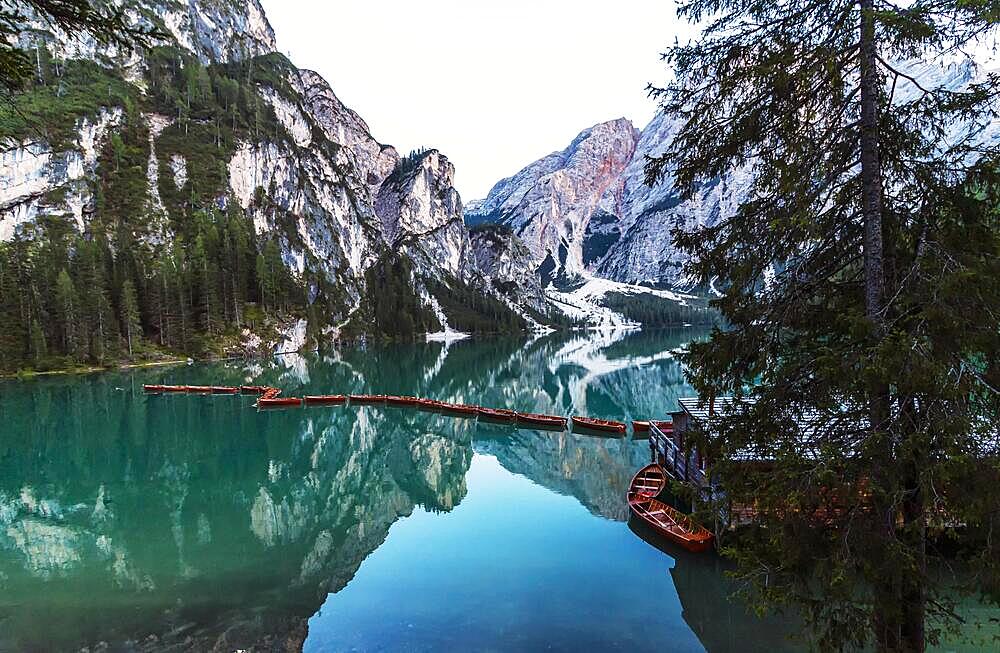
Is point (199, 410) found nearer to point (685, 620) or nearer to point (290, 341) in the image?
point (685, 620)

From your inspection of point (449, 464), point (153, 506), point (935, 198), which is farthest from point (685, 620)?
point (153, 506)

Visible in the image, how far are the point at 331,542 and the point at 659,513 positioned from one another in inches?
548

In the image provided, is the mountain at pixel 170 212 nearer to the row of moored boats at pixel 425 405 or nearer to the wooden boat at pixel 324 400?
the row of moored boats at pixel 425 405

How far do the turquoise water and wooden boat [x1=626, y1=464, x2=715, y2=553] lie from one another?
66 centimetres

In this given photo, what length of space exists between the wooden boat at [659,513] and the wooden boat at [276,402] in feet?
130

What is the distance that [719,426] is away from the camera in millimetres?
9305

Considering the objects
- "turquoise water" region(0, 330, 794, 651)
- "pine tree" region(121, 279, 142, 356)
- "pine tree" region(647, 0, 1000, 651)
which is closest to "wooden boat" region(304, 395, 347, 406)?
"turquoise water" region(0, 330, 794, 651)

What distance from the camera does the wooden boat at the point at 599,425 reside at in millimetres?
44938

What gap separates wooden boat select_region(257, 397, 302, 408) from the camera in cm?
5531

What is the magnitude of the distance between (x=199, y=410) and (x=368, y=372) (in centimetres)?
3538

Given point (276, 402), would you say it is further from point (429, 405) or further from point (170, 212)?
point (170, 212)

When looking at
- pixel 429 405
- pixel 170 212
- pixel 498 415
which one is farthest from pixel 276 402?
pixel 170 212

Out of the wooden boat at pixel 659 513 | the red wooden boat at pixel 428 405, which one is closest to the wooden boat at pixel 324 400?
the red wooden boat at pixel 428 405

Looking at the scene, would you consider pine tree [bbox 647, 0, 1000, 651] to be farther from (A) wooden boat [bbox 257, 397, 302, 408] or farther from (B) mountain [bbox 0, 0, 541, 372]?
(B) mountain [bbox 0, 0, 541, 372]
